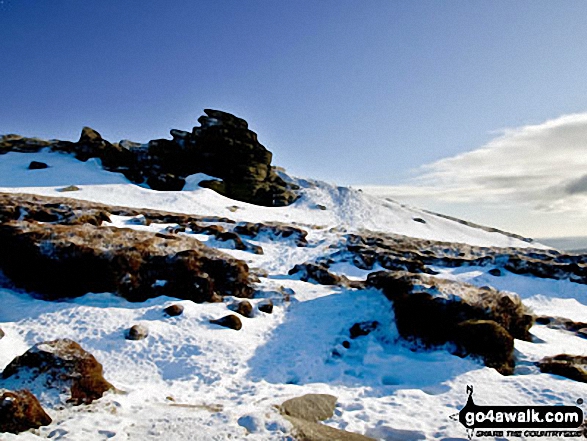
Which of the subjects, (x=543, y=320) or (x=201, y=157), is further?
(x=201, y=157)

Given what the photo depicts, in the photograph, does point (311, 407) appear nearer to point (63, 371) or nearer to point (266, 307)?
point (63, 371)

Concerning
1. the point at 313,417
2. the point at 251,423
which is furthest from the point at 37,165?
the point at 313,417

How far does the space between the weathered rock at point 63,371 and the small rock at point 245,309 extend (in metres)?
6.53

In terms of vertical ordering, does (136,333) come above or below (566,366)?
below

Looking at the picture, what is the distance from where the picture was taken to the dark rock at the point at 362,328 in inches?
566

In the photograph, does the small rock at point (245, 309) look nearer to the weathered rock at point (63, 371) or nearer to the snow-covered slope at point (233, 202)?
the weathered rock at point (63, 371)

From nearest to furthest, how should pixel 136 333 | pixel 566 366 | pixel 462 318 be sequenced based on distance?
1. pixel 566 366
2. pixel 136 333
3. pixel 462 318

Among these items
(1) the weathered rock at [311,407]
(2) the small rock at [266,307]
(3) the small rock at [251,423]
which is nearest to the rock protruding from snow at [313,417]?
(1) the weathered rock at [311,407]

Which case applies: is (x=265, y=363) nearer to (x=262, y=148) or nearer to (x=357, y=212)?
(x=357, y=212)

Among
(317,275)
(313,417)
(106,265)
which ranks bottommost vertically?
(313,417)

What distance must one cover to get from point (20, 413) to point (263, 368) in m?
6.44

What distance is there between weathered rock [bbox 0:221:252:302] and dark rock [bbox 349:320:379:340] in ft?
17.0

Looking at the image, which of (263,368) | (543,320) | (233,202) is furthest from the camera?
(233,202)

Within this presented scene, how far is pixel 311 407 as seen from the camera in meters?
8.59
